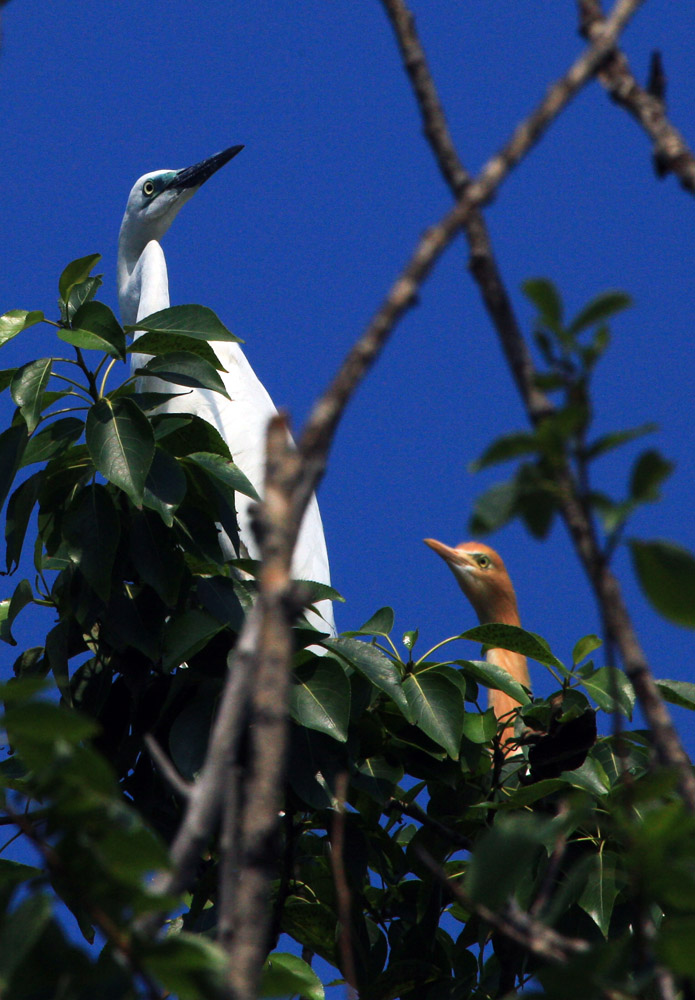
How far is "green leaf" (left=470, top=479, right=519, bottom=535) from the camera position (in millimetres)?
823

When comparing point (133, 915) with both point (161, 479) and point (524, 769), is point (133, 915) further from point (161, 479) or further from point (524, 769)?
point (524, 769)

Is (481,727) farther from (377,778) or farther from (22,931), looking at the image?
(22,931)

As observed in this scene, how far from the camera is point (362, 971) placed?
8.32ft

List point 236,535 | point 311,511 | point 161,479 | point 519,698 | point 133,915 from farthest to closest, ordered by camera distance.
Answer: point 311,511
point 519,698
point 236,535
point 161,479
point 133,915

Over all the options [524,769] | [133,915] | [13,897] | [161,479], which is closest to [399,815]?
[524,769]

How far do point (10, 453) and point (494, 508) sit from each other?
5.69 ft

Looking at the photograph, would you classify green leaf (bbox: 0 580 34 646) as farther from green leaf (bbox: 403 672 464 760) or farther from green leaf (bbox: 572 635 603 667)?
green leaf (bbox: 572 635 603 667)

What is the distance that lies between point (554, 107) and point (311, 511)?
13.4ft

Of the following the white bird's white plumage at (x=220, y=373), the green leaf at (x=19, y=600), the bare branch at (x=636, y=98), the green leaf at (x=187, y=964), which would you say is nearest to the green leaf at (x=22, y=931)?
the green leaf at (x=187, y=964)

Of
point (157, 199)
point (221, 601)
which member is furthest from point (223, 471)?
point (157, 199)

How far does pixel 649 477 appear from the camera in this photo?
0.80m

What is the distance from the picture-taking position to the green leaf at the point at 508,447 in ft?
2.73

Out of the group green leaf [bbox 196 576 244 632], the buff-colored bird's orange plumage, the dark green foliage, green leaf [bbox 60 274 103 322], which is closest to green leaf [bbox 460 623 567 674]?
the dark green foliage

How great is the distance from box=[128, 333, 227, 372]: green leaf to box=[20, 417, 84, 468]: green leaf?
0.20 meters
